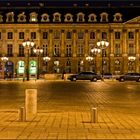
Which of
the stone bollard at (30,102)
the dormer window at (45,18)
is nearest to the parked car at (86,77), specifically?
the dormer window at (45,18)

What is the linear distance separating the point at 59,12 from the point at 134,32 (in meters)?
17.2

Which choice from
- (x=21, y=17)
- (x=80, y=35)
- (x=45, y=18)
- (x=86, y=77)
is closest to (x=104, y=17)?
(x=80, y=35)

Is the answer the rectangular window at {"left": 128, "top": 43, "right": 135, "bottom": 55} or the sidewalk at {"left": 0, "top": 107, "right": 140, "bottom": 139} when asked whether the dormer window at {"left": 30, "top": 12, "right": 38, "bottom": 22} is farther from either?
the sidewalk at {"left": 0, "top": 107, "right": 140, "bottom": 139}

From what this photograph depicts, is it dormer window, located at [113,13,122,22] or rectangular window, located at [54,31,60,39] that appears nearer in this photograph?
dormer window, located at [113,13,122,22]

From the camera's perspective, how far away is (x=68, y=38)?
10931cm

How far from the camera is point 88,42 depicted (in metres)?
109

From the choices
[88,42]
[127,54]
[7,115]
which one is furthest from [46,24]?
[7,115]

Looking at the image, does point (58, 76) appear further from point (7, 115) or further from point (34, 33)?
point (7, 115)

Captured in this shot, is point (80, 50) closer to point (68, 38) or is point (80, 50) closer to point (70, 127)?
point (68, 38)

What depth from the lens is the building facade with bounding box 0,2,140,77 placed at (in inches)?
4215

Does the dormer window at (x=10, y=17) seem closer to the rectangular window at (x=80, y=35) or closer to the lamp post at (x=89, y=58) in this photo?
the rectangular window at (x=80, y=35)

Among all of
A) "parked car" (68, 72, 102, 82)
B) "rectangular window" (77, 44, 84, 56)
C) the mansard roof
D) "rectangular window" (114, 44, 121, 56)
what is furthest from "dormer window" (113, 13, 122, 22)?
"parked car" (68, 72, 102, 82)

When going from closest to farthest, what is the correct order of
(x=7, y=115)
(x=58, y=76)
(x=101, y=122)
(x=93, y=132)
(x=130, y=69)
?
1. (x=93, y=132)
2. (x=101, y=122)
3. (x=7, y=115)
4. (x=58, y=76)
5. (x=130, y=69)

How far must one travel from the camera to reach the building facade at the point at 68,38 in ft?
351
